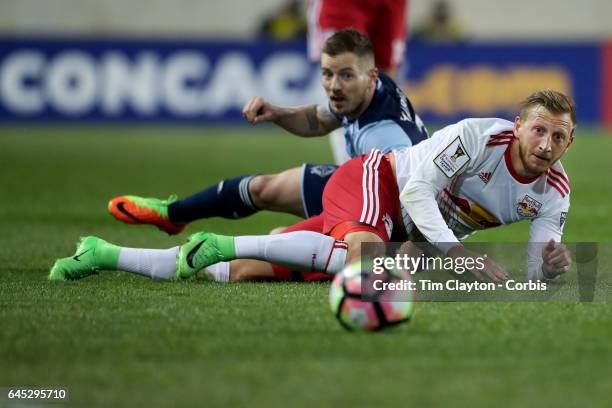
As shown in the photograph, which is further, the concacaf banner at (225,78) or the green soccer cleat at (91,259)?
the concacaf banner at (225,78)

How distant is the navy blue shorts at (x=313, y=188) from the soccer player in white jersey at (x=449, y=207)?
711mm

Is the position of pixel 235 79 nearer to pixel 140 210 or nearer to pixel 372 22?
pixel 372 22

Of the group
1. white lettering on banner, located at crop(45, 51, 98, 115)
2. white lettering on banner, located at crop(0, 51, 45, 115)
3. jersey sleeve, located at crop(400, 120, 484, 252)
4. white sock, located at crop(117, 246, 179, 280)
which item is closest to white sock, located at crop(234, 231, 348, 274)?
jersey sleeve, located at crop(400, 120, 484, 252)

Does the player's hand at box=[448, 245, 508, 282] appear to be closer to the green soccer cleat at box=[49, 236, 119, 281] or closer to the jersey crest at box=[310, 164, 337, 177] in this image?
the jersey crest at box=[310, 164, 337, 177]

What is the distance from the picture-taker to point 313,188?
649 cm

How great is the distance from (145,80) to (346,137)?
43.6 feet

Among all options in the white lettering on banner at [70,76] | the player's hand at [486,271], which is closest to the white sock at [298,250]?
the player's hand at [486,271]

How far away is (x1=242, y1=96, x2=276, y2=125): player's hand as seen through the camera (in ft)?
22.4

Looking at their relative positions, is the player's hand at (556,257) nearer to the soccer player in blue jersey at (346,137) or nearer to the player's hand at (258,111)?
the soccer player in blue jersey at (346,137)

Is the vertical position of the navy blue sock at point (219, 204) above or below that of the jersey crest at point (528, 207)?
below

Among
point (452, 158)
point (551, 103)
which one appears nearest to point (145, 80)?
point (452, 158)

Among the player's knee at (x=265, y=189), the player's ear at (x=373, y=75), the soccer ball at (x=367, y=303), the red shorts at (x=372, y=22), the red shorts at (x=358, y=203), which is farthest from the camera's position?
the red shorts at (x=372, y=22)

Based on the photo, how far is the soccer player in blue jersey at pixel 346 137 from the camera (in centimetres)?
650

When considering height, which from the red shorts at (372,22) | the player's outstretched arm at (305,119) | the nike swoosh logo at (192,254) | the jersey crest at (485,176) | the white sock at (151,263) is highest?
the red shorts at (372,22)
